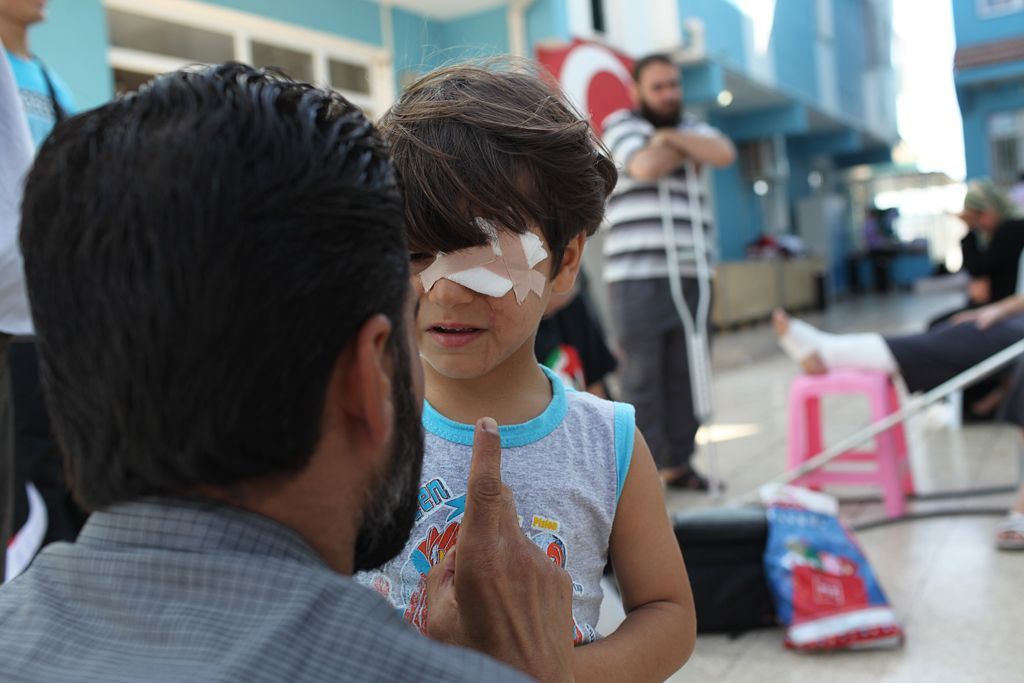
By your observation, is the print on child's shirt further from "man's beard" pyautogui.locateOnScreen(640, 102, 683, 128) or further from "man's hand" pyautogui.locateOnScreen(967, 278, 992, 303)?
"man's hand" pyautogui.locateOnScreen(967, 278, 992, 303)

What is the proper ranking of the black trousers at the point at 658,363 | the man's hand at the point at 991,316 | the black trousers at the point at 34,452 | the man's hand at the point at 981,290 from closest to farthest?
the black trousers at the point at 34,452, the black trousers at the point at 658,363, the man's hand at the point at 991,316, the man's hand at the point at 981,290

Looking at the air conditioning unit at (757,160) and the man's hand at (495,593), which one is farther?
the air conditioning unit at (757,160)

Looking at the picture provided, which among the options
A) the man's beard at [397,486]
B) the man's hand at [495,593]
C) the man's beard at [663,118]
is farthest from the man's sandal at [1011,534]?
the man's beard at [397,486]

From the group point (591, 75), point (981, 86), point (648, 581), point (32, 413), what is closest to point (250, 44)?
point (591, 75)

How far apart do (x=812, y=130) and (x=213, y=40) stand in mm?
16209

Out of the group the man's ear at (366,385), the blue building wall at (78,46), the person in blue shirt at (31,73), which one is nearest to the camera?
the man's ear at (366,385)

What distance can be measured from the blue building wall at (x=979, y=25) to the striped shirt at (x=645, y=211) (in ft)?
58.6

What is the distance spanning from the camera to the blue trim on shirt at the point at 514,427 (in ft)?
3.96

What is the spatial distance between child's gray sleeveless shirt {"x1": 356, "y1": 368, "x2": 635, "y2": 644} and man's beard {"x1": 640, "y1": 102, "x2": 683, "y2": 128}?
3212 mm

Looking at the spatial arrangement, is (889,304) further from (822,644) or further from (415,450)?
(415,450)

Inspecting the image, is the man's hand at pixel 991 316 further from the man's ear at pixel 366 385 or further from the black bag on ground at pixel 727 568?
the man's ear at pixel 366 385

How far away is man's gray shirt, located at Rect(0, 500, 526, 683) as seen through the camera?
→ 630mm

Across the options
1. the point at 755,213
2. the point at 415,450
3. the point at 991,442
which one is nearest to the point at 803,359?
the point at 991,442

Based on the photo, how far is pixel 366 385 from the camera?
0.74 meters
